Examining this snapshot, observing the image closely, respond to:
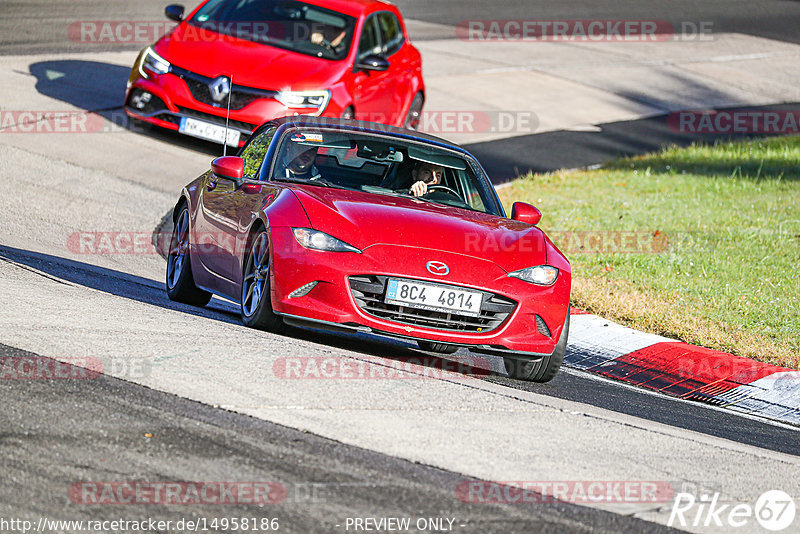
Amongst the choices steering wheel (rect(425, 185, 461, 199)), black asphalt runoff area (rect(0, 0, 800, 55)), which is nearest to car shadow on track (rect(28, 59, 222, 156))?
black asphalt runoff area (rect(0, 0, 800, 55))

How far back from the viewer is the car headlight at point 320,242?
23.0 ft

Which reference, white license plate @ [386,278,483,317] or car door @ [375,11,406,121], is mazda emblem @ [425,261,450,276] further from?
car door @ [375,11,406,121]

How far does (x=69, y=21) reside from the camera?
2100 centimetres

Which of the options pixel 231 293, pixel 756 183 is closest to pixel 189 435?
pixel 231 293

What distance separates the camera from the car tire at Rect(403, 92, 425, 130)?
1641 centimetres

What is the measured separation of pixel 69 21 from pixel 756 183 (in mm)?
11827

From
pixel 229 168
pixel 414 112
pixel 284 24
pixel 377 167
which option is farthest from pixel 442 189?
pixel 414 112

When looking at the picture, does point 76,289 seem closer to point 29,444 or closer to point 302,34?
point 29,444

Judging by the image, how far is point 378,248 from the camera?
7043 millimetres

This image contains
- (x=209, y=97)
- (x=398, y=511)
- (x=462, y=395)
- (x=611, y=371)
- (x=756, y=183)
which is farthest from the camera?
(x=756, y=183)

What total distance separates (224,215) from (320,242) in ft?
4.71

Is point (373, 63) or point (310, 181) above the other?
point (310, 181)
